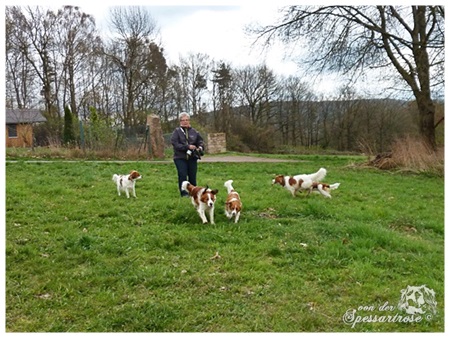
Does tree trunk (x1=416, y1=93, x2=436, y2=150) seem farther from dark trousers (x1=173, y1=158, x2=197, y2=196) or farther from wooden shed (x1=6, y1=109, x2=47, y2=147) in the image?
wooden shed (x1=6, y1=109, x2=47, y2=147)

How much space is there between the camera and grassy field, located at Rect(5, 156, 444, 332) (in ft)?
11.6

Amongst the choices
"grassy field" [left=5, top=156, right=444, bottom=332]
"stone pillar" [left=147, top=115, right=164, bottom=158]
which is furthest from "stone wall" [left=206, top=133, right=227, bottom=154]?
"grassy field" [left=5, top=156, right=444, bottom=332]

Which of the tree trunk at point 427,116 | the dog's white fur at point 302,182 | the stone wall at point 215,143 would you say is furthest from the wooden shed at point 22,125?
the tree trunk at point 427,116

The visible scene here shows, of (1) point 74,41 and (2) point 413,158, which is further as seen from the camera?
(1) point 74,41

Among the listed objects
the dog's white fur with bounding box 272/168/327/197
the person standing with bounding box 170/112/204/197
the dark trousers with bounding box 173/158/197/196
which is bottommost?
the dog's white fur with bounding box 272/168/327/197

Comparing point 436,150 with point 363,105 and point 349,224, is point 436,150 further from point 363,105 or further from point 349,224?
point 363,105

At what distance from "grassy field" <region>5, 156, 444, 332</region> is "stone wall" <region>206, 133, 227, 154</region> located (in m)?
17.2

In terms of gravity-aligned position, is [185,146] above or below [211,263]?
above

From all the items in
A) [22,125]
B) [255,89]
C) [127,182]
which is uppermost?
[255,89]

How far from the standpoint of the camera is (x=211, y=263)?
4750 mm

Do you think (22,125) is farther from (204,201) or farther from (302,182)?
(204,201)

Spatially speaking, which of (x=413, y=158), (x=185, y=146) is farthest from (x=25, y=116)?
(x=413, y=158)

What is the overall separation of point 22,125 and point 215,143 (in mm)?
11676

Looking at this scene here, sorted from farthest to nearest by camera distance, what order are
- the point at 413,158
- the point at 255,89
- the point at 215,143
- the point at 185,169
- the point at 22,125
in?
the point at 255,89 → the point at 215,143 → the point at 22,125 → the point at 413,158 → the point at 185,169
